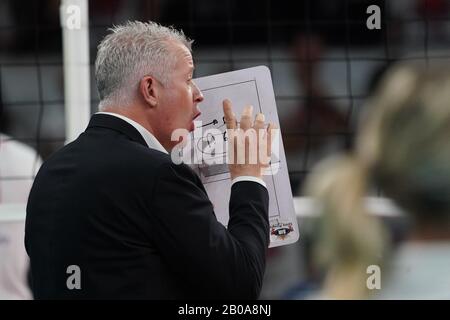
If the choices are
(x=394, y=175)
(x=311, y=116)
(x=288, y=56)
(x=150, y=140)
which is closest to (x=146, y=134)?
(x=150, y=140)

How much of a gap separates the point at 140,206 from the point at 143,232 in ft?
0.16

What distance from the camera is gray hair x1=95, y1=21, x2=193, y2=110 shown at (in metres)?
1.88

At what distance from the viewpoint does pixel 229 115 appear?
6.47ft

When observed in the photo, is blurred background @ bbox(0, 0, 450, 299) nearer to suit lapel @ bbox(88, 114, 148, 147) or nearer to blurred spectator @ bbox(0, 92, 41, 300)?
blurred spectator @ bbox(0, 92, 41, 300)

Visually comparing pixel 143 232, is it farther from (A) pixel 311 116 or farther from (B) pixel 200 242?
(A) pixel 311 116

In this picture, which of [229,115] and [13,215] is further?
[13,215]

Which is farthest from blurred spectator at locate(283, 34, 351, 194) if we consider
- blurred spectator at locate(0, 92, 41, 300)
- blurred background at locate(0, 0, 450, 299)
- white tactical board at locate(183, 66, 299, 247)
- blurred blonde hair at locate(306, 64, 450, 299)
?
white tactical board at locate(183, 66, 299, 247)

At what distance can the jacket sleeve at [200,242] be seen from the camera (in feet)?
5.69

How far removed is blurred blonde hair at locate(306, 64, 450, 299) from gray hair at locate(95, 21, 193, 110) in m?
1.93

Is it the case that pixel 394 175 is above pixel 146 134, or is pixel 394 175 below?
below

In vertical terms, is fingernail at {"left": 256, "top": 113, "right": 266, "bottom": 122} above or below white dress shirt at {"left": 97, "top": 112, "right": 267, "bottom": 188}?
above

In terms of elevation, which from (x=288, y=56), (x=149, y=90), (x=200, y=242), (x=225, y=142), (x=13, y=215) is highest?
(x=288, y=56)

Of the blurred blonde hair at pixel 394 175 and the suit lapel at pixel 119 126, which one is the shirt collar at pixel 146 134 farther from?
the blurred blonde hair at pixel 394 175
